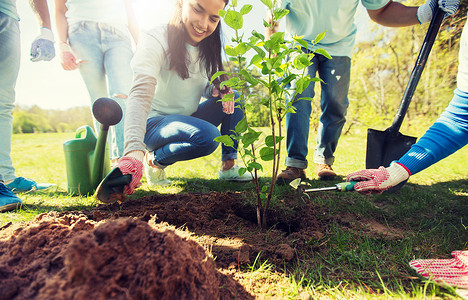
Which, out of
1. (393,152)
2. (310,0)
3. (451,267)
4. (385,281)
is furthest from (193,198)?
(310,0)

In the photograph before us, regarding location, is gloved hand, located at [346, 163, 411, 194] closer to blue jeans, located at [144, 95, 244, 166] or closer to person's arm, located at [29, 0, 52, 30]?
blue jeans, located at [144, 95, 244, 166]

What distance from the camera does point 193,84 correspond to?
8.54ft

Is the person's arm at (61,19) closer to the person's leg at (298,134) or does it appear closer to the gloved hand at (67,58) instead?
the gloved hand at (67,58)

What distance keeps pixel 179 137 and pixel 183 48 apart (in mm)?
852

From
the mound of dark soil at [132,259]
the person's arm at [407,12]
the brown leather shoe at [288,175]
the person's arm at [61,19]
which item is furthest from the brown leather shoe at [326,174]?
the person's arm at [61,19]

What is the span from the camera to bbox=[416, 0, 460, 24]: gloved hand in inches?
86.0

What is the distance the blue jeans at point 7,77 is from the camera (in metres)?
2.13

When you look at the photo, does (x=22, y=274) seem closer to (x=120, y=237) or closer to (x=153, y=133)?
(x=120, y=237)

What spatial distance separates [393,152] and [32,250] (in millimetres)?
2895

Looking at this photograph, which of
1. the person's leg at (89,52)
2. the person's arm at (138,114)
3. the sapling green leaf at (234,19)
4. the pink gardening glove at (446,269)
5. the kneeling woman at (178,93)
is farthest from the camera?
the person's leg at (89,52)

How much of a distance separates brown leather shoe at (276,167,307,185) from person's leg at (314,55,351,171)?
1.31ft

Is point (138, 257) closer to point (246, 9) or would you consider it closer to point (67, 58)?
point (246, 9)

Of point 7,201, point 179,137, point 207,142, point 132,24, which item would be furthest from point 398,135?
point 7,201

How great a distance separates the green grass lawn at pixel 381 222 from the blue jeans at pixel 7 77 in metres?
0.44
